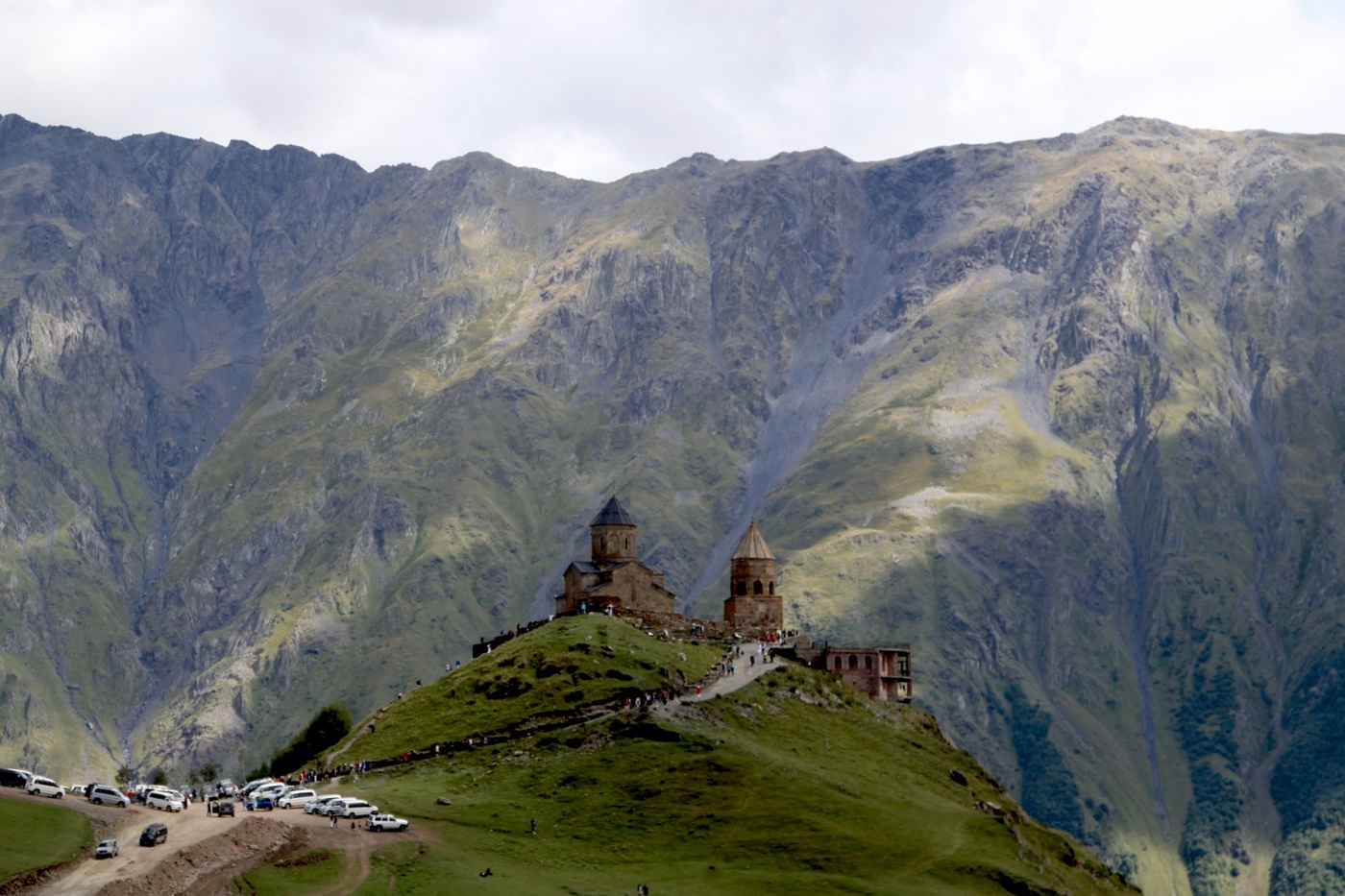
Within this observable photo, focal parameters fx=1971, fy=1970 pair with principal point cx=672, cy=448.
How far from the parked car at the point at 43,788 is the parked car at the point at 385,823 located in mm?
20500

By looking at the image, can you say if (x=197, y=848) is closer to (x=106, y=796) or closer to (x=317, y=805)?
(x=106, y=796)

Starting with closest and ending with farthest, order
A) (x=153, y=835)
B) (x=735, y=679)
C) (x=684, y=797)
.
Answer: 1. (x=153, y=835)
2. (x=684, y=797)
3. (x=735, y=679)

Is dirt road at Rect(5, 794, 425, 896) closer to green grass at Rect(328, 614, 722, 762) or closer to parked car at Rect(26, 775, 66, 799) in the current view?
parked car at Rect(26, 775, 66, 799)

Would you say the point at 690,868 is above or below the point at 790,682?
below

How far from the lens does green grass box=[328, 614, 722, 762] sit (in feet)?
563

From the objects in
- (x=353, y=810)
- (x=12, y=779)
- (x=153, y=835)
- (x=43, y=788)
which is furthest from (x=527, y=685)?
(x=153, y=835)

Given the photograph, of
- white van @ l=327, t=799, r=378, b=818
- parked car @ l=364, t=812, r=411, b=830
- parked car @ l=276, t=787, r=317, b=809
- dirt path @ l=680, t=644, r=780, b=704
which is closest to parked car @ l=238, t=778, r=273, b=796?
parked car @ l=276, t=787, r=317, b=809

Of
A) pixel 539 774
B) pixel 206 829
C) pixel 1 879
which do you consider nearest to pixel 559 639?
pixel 539 774

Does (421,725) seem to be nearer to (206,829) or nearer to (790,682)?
(790,682)

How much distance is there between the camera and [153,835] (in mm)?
120500

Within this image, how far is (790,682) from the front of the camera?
18888 centimetres

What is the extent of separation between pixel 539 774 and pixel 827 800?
75.4 feet

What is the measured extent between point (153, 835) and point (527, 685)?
2355 inches

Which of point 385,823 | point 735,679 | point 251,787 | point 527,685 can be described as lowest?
point 385,823
